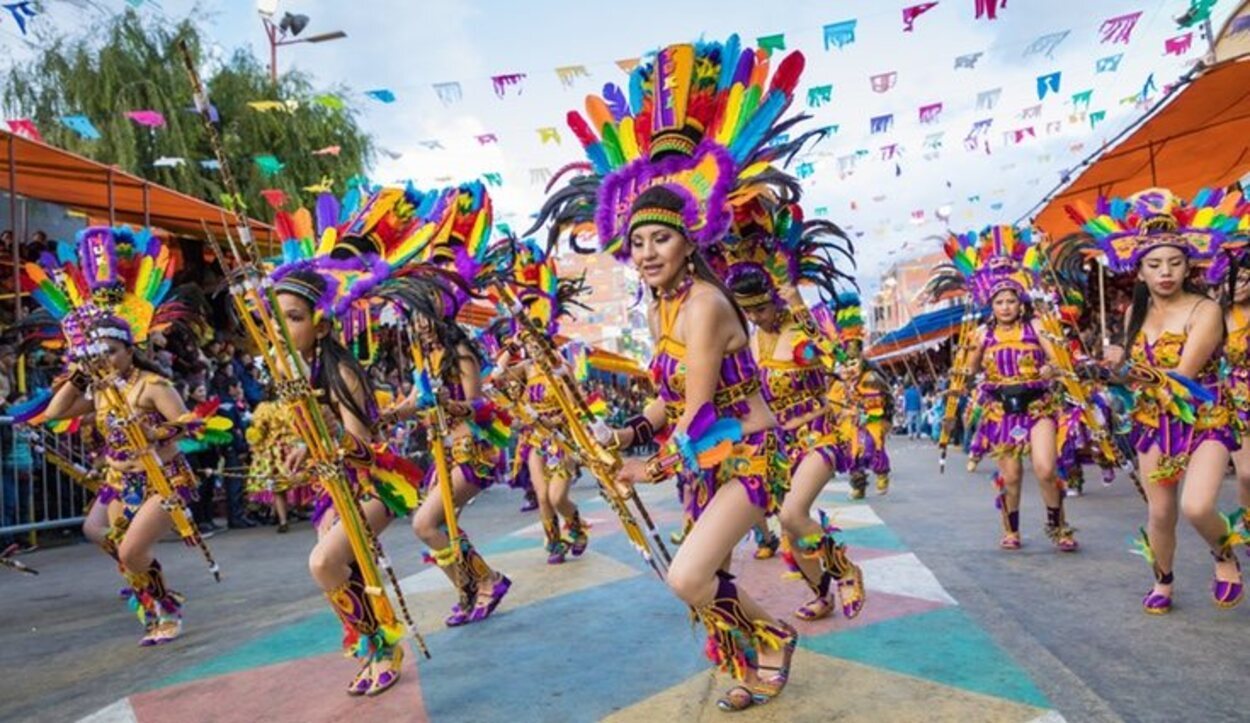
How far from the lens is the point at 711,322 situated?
3268mm

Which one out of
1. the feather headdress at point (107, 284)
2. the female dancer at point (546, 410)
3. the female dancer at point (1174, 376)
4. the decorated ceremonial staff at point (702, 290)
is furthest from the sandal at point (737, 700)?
the feather headdress at point (107, 284)

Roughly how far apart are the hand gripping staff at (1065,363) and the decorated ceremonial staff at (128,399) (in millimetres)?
5213

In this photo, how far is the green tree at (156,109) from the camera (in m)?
15.6

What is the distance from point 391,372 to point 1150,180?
11.0 metres

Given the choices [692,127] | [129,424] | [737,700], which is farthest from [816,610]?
[129,424]

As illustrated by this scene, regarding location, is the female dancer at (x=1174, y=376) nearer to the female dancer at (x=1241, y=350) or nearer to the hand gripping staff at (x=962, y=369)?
the female dancer at (x=1241, y=350)

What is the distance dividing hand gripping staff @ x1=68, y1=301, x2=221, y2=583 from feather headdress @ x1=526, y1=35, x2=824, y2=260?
3203 mm

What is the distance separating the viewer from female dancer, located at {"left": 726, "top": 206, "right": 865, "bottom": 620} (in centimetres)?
458

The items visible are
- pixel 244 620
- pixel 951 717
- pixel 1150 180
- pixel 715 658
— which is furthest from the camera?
pixel 1150 180

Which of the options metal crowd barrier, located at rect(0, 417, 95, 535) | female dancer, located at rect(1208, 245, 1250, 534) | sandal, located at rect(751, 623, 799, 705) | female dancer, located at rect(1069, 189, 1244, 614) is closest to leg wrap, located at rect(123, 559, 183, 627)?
metal crowd barrier, located at rect(0, 417, 95, 535)

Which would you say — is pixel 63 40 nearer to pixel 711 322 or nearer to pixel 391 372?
pixel 391 372

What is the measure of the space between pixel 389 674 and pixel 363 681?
112 millimetres

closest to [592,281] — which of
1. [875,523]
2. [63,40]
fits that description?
[63,40]

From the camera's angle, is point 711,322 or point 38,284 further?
point 38,284
